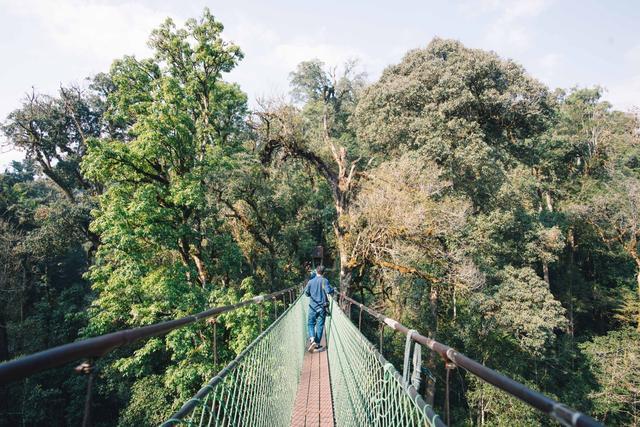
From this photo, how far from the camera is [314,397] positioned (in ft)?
12.6

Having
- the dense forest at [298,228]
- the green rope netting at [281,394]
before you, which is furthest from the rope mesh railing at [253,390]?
the dense forest at [298,228]

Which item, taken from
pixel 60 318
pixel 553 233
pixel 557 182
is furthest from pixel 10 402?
pixel 557 182

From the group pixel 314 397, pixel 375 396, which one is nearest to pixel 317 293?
pixel 314 397

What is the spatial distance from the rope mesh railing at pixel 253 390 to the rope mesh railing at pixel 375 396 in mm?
545

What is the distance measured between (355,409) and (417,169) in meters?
9.42

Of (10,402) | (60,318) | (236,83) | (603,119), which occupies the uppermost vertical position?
(603,119)

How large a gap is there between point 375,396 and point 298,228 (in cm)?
1252

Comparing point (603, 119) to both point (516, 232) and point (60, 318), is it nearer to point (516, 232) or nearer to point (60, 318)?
point (516, 232)

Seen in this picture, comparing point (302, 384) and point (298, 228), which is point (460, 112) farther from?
point (302, 384)

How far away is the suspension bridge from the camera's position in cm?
65

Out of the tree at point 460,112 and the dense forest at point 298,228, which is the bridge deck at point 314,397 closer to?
the dense forest at point 298,228

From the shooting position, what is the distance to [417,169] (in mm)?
10969

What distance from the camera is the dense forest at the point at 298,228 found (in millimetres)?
9734

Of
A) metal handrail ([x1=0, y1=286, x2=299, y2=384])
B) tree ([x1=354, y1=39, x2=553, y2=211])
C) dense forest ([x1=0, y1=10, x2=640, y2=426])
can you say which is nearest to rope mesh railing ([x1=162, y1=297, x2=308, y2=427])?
metal handrail ([x1=0, y1=286, x2=299, y2=384])
